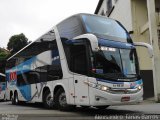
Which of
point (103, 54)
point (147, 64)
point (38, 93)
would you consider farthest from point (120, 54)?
point (147, 64)

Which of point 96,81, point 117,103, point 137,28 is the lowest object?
point 117,103

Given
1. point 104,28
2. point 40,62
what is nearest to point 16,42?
point 40,62

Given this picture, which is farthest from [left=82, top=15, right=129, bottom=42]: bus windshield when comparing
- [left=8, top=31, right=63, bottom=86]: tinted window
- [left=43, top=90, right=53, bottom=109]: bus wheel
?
[left=43, top=90, right=53, bottom=109]: bus wheel

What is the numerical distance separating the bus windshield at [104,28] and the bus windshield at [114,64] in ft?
2.11

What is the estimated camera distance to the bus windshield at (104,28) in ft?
41.7

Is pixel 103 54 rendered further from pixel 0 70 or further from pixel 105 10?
pixel 0 70

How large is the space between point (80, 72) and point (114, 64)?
1307 millimetres

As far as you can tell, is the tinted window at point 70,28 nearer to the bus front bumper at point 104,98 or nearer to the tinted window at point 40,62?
the tinted window at point 40,62

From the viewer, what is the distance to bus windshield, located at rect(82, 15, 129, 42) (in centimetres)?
1271

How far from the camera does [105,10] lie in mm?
35969

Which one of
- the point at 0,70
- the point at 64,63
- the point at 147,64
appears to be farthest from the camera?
the point at 0,70

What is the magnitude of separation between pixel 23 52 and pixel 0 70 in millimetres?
27746

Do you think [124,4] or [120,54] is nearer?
[120,54]

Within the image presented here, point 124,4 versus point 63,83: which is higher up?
point 124,4
